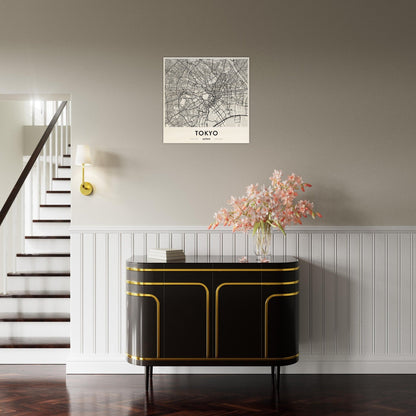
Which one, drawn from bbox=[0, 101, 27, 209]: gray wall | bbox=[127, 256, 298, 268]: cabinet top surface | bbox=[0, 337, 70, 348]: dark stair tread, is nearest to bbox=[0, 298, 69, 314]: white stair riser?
bbox=[0, 337, 70, 348]: dark stair tread

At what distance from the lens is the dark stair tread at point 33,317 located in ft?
15.4

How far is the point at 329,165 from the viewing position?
4.52 metres

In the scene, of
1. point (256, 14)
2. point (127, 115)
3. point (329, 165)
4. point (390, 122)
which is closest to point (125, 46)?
point (127, 115)

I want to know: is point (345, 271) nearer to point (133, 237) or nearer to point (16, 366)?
point (133, 237)

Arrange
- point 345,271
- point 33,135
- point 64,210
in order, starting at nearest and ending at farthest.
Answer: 1. point 345,271
2. point 64,210
3. point 33,135

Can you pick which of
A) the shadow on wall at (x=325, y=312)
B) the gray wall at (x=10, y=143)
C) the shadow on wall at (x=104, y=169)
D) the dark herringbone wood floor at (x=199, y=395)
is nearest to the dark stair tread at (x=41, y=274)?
the dark herringbone wood floor at (x=199, y=395)

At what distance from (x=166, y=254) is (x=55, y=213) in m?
2.61

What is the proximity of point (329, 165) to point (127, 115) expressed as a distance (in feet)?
5.54

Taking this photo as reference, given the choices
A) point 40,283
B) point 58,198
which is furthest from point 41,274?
point 58,198

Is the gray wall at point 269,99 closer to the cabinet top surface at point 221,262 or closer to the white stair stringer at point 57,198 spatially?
the cabinet top surface at point 221,262

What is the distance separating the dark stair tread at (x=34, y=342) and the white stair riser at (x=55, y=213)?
5.72 feet

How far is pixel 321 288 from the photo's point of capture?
4496mm

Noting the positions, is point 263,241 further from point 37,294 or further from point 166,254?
point 37,294

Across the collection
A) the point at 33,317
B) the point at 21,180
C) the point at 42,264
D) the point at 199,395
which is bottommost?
the point at 199,395
